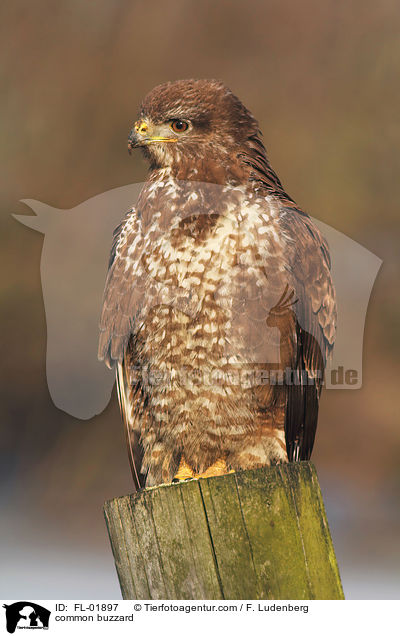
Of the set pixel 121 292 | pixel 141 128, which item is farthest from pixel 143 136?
pixel 121 292

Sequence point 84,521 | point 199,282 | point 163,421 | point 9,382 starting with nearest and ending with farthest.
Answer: point 199,282
point 163,421
point 84,521
point 9,382

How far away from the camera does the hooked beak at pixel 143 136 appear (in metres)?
1.94

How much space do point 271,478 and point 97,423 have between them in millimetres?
1258

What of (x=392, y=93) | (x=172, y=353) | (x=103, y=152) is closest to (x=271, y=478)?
(x=172, y=353)

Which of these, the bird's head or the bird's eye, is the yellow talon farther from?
the bird's eye

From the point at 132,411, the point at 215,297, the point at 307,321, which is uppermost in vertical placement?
the point at 215,297

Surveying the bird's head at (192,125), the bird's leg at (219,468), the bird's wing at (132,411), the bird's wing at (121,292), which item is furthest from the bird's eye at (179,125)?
the bird's leg at (219,468)

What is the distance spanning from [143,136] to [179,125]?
11 cm

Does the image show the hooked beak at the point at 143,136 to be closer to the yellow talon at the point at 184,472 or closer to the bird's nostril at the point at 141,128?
the bird's nostril at the point at 141,128

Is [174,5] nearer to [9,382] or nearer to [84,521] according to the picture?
[9,382]

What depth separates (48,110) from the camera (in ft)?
8.31

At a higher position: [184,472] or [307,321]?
[307,321]

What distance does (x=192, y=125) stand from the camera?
1.94 m

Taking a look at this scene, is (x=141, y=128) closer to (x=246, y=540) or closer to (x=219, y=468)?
(x=219, y=468)
